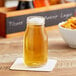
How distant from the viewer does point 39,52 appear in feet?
4.42

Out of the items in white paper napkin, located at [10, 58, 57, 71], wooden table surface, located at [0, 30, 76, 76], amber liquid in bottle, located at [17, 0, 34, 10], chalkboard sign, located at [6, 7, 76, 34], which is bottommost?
wooden table surface, located at [0, 30, 76, 76]

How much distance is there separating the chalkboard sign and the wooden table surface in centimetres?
7

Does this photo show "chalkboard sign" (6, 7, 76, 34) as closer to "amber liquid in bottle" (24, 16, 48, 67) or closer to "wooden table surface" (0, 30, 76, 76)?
"wooden table surface" (0, 30, 76, 76)

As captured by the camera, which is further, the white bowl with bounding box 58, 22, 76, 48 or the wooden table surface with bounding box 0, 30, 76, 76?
the white bowl with bounding box 58, 22, 76, 48

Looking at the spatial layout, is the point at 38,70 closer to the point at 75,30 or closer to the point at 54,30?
the point at 75,30

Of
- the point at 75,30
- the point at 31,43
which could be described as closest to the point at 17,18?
the point at 75,30

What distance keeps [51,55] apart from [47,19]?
513mm

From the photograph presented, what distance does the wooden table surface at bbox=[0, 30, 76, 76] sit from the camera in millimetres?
1304

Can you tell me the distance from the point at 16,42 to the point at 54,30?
359mm

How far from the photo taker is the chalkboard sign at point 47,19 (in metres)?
1.84

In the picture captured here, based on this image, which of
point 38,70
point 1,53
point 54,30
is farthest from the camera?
point 54,30

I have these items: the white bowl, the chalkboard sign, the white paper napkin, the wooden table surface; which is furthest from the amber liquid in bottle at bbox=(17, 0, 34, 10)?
the white paper napkin

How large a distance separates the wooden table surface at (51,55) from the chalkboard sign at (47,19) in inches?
2.6

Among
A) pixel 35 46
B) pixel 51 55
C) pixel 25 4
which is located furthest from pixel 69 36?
pixel 25 4
